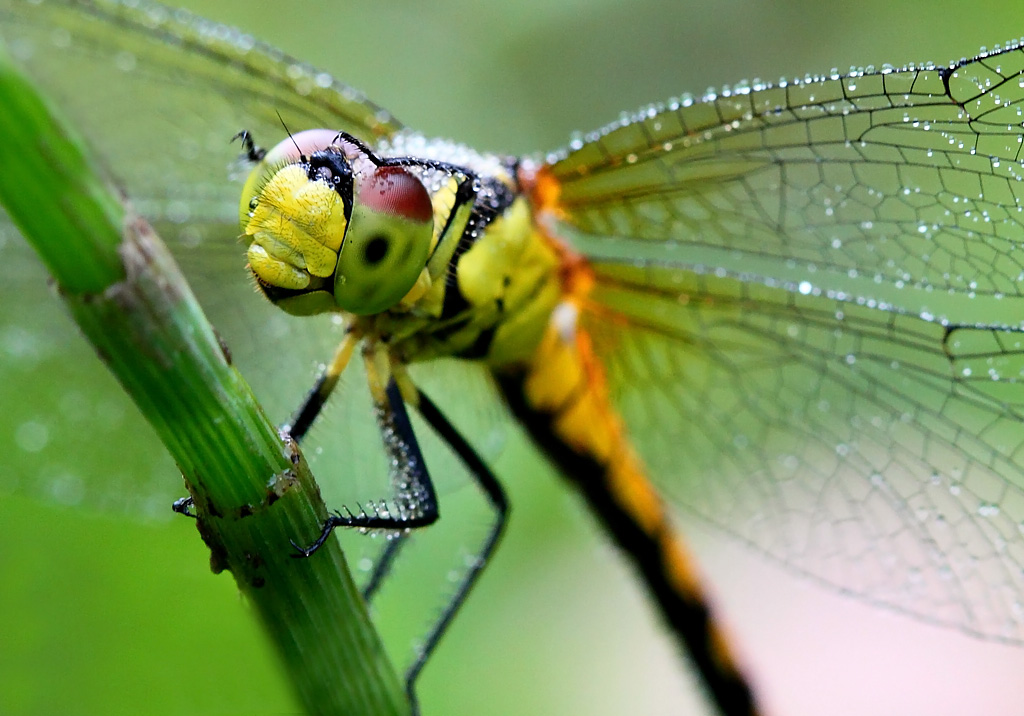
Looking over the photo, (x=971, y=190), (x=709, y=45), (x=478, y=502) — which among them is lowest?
(x=478, y=502)

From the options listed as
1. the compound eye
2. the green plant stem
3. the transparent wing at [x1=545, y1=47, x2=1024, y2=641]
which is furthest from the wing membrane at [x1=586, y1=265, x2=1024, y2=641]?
the green plant stem

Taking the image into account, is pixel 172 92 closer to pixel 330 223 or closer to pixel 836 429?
pixel 330 223

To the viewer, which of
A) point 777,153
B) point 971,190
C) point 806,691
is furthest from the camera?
point 806,691

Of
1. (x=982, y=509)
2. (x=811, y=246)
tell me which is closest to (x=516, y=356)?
(x=811, y=246)

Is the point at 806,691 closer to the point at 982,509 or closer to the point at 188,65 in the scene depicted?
the point at 982,509

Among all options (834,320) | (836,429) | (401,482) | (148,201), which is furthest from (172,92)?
(836,429)

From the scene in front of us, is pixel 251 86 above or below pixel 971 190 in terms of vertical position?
below

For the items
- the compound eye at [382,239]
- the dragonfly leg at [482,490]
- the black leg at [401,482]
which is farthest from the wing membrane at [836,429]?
the compound eye at [382,239]

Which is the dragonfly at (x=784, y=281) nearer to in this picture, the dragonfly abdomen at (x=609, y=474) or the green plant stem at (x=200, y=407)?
the dragonfly abdomen at (x=609, y=474)

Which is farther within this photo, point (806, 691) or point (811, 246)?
point (806, 691)
